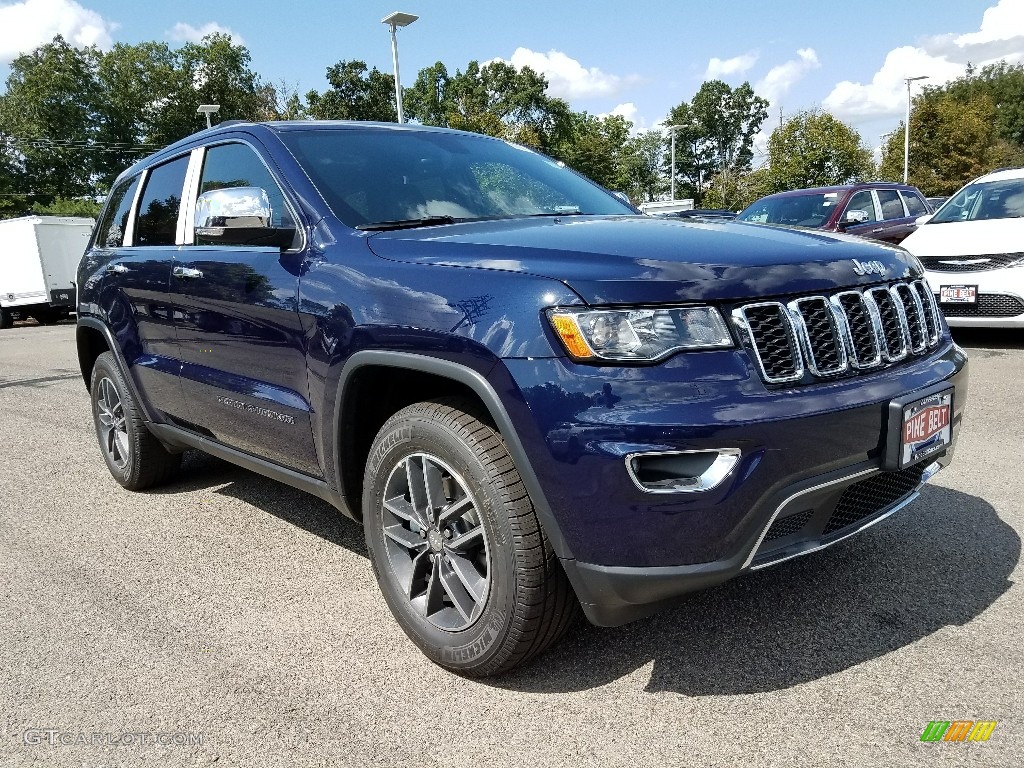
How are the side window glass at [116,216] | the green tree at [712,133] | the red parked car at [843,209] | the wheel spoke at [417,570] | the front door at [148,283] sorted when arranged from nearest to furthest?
the wheel spoke at [417,570] → the front door at [148,283] → the side window glass at [116,216] → the red parked car at [843,209] → the green tree at [712,133]

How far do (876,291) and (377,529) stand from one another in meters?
1.79

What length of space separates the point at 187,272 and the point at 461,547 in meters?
1.92

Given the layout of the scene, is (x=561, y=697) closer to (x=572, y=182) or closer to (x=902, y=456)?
(x=902, y=456)

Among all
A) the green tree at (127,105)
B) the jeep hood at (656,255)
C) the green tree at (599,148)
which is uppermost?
the green tree at (127,105)

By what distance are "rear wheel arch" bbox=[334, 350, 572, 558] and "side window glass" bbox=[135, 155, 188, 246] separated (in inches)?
67.6

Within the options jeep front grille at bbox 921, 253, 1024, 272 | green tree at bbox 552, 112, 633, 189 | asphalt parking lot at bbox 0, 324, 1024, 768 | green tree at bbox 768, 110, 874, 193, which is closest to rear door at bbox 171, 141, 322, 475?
asphalt parking lot at bbox 0, 324, 1024, 768

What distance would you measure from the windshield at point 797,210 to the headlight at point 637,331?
8764mm

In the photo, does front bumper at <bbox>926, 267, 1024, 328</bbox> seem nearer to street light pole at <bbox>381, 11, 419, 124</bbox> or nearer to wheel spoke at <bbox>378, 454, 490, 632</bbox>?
wheel spoke at <bbox>378, 454, 490, 632</bbox>

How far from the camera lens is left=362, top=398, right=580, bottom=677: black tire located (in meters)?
2.30

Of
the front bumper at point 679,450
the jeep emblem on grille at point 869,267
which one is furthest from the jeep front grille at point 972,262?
the front bumper at point 679,450

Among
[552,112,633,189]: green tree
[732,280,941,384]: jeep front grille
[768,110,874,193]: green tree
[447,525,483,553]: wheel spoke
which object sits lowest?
[447,525,483,553]: wheel spoke

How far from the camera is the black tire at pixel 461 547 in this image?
2.30 meters

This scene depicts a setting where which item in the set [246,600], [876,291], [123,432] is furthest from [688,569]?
[123,432]

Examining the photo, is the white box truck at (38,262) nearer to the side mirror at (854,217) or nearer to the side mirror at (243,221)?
the side mirror at (854,217)
